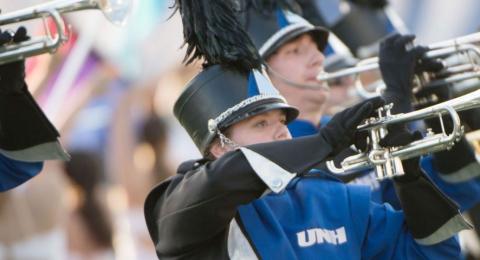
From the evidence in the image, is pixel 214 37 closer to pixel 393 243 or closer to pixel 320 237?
pixel 320 237

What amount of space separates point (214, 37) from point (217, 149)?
0.39 meters

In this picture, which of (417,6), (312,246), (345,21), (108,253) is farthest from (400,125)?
(417,6)

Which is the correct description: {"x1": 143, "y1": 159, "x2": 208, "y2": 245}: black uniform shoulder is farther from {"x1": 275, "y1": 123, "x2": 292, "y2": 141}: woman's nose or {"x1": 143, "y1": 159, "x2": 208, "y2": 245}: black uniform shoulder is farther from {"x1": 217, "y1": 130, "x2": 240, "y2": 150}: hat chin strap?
{"x1": 275, "y1": 123, "x2": 292, "y2": 141}: woman's nose

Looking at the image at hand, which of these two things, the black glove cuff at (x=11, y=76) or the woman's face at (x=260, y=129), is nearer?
the woman's face at (x=260, y=129)

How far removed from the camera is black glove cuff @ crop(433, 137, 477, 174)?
232 inches

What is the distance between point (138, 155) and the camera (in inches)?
416

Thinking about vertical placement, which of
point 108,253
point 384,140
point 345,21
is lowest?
point 108,253

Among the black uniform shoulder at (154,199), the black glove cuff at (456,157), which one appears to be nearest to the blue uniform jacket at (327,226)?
the black uniform shoulder at (154,199)

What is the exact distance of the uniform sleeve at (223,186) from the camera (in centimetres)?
476

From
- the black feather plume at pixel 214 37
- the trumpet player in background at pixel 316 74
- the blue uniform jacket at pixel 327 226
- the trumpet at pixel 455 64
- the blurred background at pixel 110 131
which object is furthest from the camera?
the blurred background at pixel 110 131

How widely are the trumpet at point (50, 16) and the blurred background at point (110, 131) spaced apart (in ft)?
9.73

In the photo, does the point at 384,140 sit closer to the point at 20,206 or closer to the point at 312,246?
the point at 312,246

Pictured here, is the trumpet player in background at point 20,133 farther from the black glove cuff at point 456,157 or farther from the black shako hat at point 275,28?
the black glove cuff at point 456,157

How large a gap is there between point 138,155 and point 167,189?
5.35m
